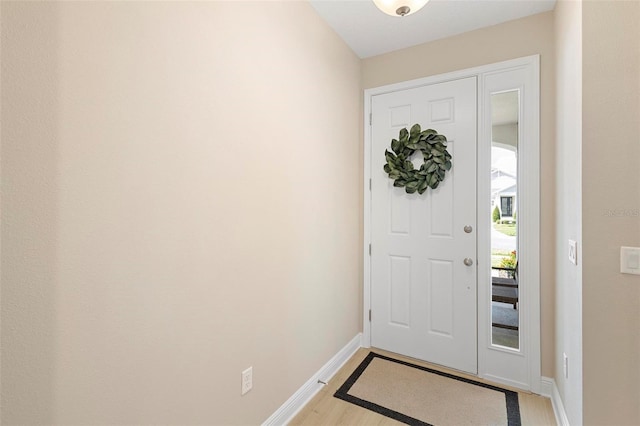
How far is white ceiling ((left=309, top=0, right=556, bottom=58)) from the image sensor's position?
200cm

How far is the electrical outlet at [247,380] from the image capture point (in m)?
1.50

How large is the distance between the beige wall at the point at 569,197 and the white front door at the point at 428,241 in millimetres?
517

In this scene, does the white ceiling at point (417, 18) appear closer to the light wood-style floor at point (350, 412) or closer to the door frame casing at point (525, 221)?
the door frame casing at point (525, 221)

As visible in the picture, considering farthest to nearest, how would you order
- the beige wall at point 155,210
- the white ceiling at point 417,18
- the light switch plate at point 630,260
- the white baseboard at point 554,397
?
the white ceiling at point 417,18, the white baseboard at point 554,397, the light switch plate at point 630,260, the beige wall at point 155,210

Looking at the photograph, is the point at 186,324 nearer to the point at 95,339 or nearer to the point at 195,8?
the point at 95,339

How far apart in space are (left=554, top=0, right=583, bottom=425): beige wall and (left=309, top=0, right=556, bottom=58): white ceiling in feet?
0.89

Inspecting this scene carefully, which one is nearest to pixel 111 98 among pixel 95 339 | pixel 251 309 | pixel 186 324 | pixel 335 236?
pixel 95 339

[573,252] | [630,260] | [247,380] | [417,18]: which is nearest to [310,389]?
[247,380]

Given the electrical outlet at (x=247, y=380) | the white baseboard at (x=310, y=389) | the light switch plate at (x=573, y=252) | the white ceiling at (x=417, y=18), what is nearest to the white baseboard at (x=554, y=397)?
the light switch plate at (x=573, y=252)

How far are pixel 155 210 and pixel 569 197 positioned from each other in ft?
6.60

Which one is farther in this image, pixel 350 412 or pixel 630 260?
pixel 350 412

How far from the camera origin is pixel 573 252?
4.94 ft

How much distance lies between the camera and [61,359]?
0.86 meters

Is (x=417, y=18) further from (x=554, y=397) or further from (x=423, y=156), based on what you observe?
(x=554, y=397)
